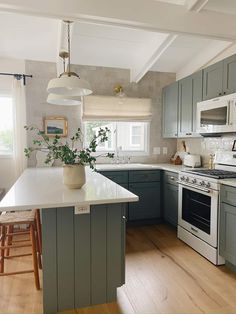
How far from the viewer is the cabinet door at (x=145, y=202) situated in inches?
145

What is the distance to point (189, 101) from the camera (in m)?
3.56

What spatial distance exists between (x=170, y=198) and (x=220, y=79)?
1727 mm

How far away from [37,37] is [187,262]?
3.29m

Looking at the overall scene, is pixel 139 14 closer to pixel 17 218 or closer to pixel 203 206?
pixel 203 206

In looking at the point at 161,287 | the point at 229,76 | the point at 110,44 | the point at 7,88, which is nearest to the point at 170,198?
the point at 161,287

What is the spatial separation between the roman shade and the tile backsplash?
0.86m

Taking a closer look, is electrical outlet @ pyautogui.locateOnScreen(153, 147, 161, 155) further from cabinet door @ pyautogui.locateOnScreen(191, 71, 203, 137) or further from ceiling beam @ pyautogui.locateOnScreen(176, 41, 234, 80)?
ceiling beam @ pyautogui.locateOnScreen(176, 41, 234, 80)

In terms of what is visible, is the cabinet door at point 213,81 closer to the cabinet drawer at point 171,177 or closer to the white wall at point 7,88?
the cabinet drawer at point 171,177

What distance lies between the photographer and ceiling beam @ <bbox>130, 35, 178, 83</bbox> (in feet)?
10.2

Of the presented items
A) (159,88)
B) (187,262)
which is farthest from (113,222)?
(159,88)

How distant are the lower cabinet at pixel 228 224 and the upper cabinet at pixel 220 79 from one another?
116cm

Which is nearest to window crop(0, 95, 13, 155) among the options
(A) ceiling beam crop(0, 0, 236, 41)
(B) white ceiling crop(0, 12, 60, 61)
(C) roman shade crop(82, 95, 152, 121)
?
(B) white ceiling crop(0, 12, 60, 61)

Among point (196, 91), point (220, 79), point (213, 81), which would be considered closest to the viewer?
point (220, 79)

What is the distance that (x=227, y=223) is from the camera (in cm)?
244
